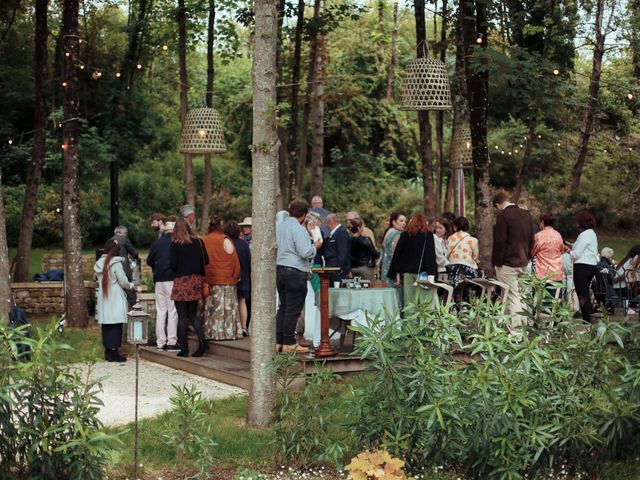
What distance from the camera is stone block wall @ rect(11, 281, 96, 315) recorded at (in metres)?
18.9

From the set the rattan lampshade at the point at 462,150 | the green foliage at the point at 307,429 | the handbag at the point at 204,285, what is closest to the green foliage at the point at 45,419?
the green foliage at the point at 307,429

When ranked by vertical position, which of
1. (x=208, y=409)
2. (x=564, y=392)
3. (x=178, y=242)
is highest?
(x=178, y=242)

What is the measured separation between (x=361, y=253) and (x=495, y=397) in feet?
21.9

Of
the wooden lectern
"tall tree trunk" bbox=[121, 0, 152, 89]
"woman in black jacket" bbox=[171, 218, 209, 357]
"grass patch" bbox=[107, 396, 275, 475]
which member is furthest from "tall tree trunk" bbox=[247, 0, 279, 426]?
"tall tree trunk" bbox=[121, 0, 152, 89]

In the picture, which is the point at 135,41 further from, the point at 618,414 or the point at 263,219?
the point at 618,414

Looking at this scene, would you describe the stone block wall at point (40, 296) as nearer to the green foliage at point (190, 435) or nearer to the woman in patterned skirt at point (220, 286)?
the woman in patterned skirt at point (220, 286)

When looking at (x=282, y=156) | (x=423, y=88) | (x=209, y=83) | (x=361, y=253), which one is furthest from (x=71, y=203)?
(x=282, y=156)

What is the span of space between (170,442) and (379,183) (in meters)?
25.7

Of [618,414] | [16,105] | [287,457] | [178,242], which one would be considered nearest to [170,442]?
[287,457]

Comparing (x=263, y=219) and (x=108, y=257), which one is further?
(x=108, y=257)

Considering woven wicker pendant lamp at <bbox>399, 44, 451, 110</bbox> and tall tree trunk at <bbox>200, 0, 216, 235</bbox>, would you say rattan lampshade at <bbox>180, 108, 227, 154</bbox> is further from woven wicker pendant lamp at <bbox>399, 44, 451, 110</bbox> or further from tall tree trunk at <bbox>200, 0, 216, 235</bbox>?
woven wicker pendant lamp at <bbox>399, 44, 451, 110</bbox>

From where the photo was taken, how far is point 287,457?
7.91 meters

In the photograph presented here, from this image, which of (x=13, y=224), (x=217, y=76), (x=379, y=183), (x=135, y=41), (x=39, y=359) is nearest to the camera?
(x=39, y=359)

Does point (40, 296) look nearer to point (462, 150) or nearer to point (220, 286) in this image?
point (220, 286)
